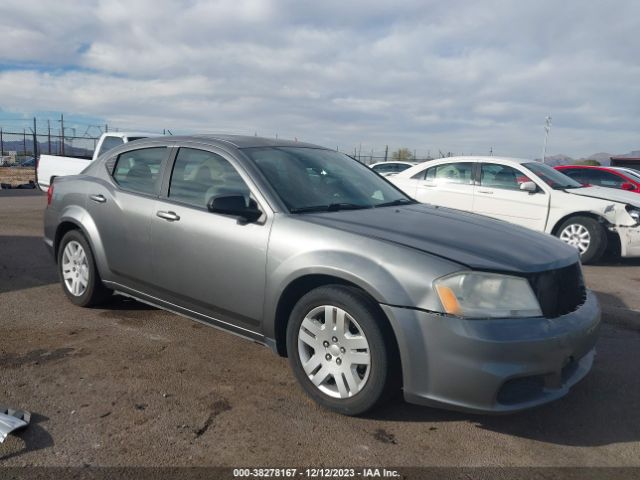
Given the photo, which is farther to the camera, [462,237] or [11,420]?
[462,237]

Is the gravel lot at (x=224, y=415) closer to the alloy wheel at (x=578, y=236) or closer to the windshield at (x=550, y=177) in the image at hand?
the alloy wheel at (x=578, y=236)

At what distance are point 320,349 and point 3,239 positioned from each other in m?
7.19

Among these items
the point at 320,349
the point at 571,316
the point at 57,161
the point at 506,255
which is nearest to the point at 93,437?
the point at 320,349

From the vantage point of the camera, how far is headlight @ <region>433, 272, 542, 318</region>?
9.48 feet

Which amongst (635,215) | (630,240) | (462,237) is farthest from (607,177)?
(462,237)

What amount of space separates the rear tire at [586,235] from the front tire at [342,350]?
6202 mm

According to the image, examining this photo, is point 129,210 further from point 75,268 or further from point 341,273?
point 341,273

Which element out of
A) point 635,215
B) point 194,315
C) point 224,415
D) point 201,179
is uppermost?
point 201,179

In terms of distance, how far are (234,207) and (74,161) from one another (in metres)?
9.86

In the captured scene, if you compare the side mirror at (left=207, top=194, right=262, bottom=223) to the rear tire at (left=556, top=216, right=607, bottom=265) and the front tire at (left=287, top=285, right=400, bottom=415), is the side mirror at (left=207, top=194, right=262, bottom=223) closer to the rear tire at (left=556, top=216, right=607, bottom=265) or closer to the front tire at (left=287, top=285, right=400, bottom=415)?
the front tire at (left=287, top=285, right=400, bottom=415)

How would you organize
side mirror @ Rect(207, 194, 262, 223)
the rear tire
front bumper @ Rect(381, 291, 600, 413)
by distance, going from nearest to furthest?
1. front bumper @ Rect(381, 291, 600, 413)
2. side mirror @ Rect(207, 194, 262, 223)
3. the rear tire

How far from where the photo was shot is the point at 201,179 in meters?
4.13

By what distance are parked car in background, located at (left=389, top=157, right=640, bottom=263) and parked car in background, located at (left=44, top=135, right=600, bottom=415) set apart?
15.4 feet

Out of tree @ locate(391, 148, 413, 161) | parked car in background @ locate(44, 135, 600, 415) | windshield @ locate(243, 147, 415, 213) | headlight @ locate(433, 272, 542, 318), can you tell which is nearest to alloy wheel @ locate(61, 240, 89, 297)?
parked car in background @ locate(44, 135, 600, 415)
